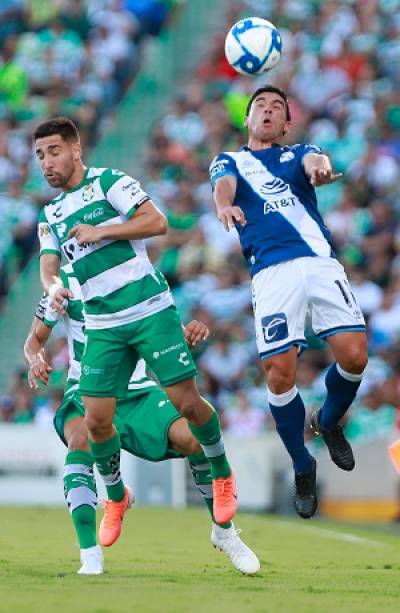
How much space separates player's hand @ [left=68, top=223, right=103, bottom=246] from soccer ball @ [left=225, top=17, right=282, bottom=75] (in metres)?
1.83

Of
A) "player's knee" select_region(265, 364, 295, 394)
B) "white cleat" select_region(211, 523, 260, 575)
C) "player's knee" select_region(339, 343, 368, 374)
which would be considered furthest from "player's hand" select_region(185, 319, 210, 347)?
"white cleat" select_region(211, 523, 260, 575)

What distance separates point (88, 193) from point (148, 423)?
205cm

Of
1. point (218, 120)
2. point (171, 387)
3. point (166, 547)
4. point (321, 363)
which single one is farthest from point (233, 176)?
point (218, 120)

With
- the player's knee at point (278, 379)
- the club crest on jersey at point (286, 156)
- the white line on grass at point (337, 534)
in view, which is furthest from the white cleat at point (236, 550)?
the white line on grass at point (337, 534)

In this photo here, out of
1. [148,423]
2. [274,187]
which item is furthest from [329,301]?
[148,423]

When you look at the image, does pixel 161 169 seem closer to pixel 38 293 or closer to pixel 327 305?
pixel 38 293

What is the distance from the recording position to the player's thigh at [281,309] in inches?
393

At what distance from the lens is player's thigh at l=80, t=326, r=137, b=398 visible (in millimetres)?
9656

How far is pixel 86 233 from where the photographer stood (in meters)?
9.32

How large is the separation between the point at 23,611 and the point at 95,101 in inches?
677

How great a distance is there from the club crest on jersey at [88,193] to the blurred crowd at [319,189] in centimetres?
842

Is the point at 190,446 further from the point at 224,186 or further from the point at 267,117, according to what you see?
the point at 267,117

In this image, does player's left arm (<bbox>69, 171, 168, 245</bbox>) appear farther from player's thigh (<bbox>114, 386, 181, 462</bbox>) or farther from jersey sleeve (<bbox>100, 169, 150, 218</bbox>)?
player's thigh (<bbox>114, 386, 181, 462</bbox>)

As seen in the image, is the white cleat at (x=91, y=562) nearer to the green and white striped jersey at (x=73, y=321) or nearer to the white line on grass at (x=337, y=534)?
the green and white striped jersey at (x=73, y=321)
